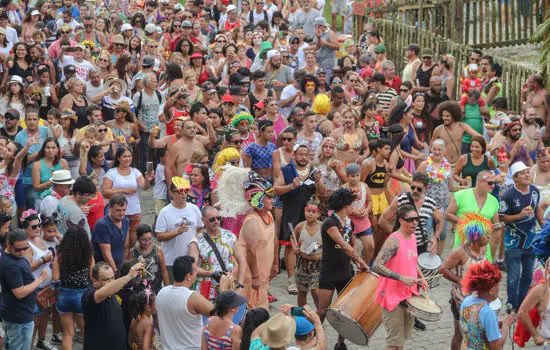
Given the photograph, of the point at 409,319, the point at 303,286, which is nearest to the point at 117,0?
the point at 303,286

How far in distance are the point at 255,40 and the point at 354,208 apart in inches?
310

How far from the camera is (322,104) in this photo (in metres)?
13.2

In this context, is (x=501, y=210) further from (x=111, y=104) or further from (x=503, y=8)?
(x=503, y=8)

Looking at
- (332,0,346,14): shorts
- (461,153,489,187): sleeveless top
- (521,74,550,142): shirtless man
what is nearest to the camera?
(461,153,489,187): sleeveless top

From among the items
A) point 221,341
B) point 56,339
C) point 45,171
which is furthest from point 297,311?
point 45,171

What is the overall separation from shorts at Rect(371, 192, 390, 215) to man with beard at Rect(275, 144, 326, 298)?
2.12 feet

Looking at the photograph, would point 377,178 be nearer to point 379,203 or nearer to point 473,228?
point 379,203

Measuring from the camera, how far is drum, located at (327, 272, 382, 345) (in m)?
8.61

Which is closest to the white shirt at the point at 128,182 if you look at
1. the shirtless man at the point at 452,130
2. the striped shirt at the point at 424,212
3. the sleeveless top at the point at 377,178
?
the sleeveless top at the point at 377,178

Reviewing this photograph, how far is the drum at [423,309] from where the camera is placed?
27.0ft

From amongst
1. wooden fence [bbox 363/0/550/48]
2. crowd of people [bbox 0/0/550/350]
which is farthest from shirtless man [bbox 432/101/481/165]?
wooden fence [bbox 363/0/550/48]

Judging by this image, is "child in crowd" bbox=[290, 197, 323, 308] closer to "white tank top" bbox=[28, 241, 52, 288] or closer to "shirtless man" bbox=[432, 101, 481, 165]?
"white tank top" bbox=[28, 241, 52, 288]

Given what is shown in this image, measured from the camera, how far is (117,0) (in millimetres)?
22609

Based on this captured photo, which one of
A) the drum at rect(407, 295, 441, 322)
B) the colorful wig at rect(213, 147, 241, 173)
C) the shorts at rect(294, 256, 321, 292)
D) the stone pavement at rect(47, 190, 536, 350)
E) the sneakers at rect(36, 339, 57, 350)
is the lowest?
the stone pavement at rect(47, 190, 536, 350)
